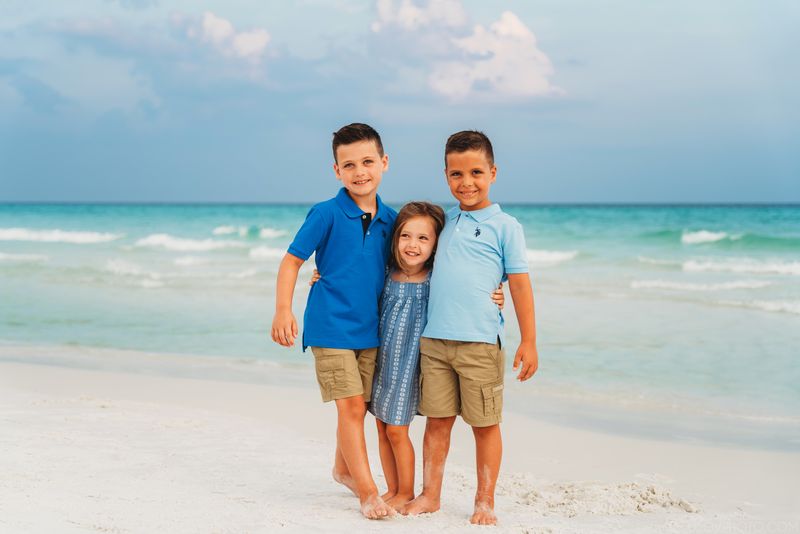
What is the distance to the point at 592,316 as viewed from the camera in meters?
10.6

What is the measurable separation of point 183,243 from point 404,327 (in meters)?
22.7

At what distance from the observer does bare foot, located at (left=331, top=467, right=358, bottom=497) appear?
3.86m

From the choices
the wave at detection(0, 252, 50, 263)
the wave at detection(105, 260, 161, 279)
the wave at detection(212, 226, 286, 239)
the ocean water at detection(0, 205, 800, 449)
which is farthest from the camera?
the wave at detection(212, 226, 286, 239)

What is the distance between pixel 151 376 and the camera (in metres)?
6.93

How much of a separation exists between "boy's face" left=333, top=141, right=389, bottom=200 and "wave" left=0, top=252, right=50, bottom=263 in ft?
57.6

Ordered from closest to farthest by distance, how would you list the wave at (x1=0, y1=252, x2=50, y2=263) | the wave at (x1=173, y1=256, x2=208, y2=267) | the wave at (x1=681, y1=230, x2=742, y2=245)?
1. the wave at (x1=173, y1=256, x2=208, y2=267)
2. the wave at (x1=0, y1=252, x2=50, y2=263)
3. the wave at (x1=681, y1=230, x2=742, y2=245)

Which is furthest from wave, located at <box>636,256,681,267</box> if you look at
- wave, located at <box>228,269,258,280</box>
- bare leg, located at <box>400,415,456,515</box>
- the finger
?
the finger

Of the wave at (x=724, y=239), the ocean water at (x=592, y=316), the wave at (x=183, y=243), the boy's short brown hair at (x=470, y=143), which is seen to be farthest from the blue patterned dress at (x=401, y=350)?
the wave at (x=183, y=243)

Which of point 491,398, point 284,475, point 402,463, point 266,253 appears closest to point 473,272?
point 491,398

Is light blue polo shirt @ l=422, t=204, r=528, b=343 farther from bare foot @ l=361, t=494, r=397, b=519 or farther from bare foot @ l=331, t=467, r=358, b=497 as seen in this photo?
bare foot @ l=331, t=467, r=358, b=497

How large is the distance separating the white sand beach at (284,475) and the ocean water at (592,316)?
80 cm

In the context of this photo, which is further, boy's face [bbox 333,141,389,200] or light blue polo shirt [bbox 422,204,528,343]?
boy's face [bbox 333,141,389,200]

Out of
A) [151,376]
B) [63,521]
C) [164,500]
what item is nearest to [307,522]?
[164,500]

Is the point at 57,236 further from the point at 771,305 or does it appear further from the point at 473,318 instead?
the point at 473,318
